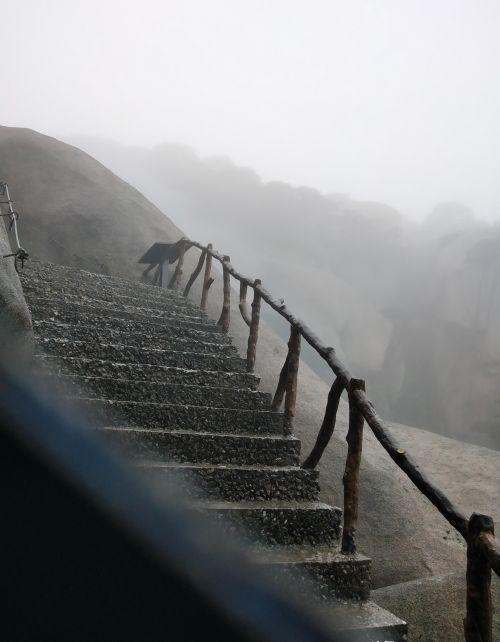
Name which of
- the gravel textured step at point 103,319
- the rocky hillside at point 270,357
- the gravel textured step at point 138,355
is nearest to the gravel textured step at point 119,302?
the gravel textured step at point 103,319

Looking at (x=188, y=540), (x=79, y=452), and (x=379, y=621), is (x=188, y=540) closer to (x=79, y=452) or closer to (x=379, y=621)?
(x=79, y=452)

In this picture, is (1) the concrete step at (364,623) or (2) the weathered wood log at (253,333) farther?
(2) the weathered wood log at (253,333)

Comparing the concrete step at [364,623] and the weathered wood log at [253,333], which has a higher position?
the weathered wood log at [253,333]

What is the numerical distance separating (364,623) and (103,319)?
10.8 feet

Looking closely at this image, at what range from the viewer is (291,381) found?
13.7 feet

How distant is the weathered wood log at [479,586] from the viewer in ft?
6.02

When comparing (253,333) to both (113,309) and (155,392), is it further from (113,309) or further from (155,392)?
(155,392)

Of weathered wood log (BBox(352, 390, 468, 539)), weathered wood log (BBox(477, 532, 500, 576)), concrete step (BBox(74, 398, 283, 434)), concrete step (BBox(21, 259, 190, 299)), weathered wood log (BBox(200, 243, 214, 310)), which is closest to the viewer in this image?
weathered wood log (BBox(477, 532, 500, 576))

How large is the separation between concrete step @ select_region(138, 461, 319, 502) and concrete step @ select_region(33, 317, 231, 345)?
1.64 m

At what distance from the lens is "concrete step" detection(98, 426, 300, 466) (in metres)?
3.18

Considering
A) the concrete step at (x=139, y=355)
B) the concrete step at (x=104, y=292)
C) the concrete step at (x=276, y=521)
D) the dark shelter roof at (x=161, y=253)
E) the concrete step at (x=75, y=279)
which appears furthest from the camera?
the dark shelter roof at (x=161, y=253)

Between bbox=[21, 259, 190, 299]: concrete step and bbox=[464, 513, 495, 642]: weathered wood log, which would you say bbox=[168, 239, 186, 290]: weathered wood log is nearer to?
bbox=[21, 259, 190, 299]: concrete step

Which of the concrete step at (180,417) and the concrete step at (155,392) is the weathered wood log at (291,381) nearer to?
the concrete step at (180,417)

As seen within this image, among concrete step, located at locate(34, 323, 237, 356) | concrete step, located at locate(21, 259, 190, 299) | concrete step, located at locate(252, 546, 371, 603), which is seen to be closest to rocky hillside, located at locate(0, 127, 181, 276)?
concrete step, located at locate(21, 259, 190, 299)
